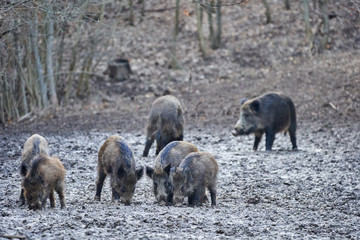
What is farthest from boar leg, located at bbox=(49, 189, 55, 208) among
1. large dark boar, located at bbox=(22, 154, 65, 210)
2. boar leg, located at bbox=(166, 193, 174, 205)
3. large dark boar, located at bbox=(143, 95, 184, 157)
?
large dark boar, located at bbox=(143, 95, 184, 157)

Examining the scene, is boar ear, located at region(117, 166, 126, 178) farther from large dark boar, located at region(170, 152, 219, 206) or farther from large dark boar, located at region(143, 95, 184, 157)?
large dark boar, located at region(143, 95, 184, 157)

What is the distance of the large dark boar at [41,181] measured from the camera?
7152mm

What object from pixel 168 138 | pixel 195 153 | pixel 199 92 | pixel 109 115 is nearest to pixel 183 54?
pixel 199 92

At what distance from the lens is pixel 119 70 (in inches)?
928

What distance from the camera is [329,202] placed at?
8.03m

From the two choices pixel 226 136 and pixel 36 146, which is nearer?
pixel 36 146

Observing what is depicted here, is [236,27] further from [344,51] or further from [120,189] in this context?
[120,189]

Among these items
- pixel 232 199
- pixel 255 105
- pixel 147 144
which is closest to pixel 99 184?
pixel 232 199

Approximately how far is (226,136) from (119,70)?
9.84 m

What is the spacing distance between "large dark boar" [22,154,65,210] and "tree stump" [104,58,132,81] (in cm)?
1605

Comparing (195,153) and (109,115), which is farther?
(109,115)

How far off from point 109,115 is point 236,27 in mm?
12163

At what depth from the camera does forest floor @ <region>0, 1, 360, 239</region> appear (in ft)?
20.9

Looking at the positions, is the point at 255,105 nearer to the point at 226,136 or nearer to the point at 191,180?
the point at 226,136
